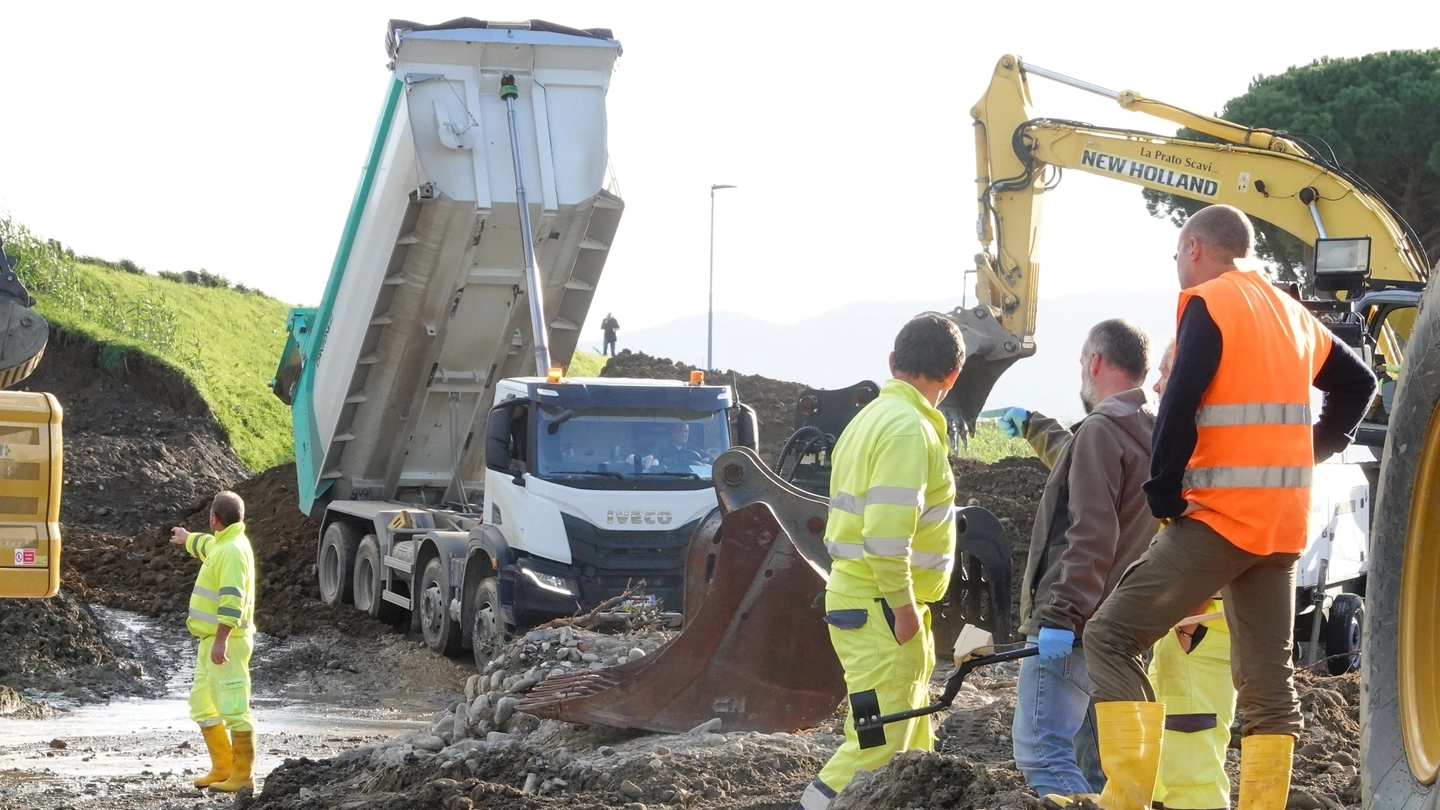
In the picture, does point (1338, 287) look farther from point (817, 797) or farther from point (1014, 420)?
point (817, 797)

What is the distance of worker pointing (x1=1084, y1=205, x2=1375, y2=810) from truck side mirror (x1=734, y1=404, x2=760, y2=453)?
700cm

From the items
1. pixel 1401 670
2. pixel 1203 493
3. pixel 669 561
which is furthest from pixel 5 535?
pixel 1401 670

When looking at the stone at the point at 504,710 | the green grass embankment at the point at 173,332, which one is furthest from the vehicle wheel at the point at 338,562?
the green grass embankment at the point at 173,332

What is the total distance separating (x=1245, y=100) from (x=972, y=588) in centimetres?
2642

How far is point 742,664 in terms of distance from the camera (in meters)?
6.57

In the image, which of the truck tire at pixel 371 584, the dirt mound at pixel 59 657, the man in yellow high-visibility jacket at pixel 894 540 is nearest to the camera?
the man in yellow high-visibility jacket at pixel 894 540

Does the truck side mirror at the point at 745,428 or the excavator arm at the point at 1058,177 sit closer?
the truck side mirror at the point at 745,428

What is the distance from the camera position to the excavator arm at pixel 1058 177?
560 inches

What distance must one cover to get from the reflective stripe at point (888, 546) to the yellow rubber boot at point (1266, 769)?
1.08 m

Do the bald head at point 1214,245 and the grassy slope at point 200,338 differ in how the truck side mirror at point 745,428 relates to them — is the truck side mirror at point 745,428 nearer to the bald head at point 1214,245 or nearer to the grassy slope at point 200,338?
the bald head at point 1214,245

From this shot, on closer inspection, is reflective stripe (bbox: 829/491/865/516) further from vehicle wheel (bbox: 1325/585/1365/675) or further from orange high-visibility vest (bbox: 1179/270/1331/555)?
vehicle wheel (bbox: 1325/585/1365/675)

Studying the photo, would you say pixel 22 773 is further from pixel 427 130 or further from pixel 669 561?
pixel 427 130

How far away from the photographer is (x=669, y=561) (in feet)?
34.8

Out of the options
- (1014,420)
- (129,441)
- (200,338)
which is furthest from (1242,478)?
(200,338)
